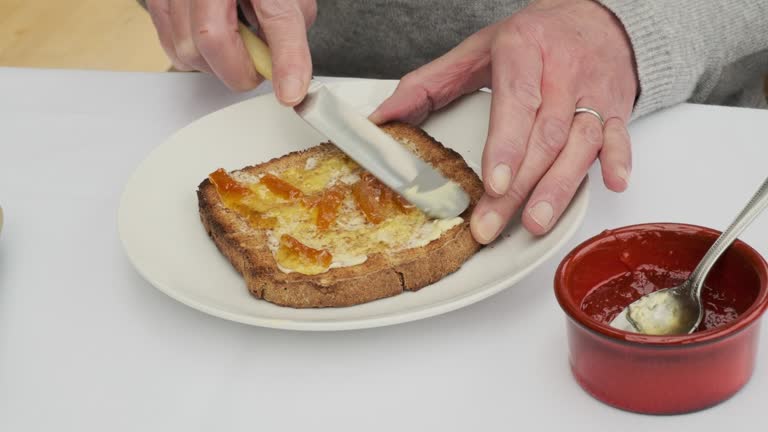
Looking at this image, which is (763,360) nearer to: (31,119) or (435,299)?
(435,299)

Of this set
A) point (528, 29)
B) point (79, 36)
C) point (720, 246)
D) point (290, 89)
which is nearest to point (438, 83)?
point (528, 29)

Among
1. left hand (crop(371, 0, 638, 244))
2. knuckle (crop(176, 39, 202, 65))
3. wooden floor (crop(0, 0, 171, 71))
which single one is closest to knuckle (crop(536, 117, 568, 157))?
left hand (crop(371, 0, 638, 244))

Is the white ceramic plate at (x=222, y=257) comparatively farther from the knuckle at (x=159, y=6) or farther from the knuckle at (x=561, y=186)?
the knuckle at (x=159, y=6)

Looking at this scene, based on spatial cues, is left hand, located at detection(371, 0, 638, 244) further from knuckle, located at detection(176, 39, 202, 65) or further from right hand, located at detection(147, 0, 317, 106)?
knuckle, located at detection(176, 39, 202, 65)

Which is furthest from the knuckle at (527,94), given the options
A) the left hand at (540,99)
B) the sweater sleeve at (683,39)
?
the sweater sleeve at (683,39)

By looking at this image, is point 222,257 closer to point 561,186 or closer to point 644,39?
point 561,186

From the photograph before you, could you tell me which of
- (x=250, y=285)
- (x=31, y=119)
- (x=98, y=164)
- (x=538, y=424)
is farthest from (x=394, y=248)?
(x=31, y=119)

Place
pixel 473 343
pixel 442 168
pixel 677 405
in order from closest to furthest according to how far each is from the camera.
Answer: pixel 677 405
pixel 473 343
pixel 442 168
